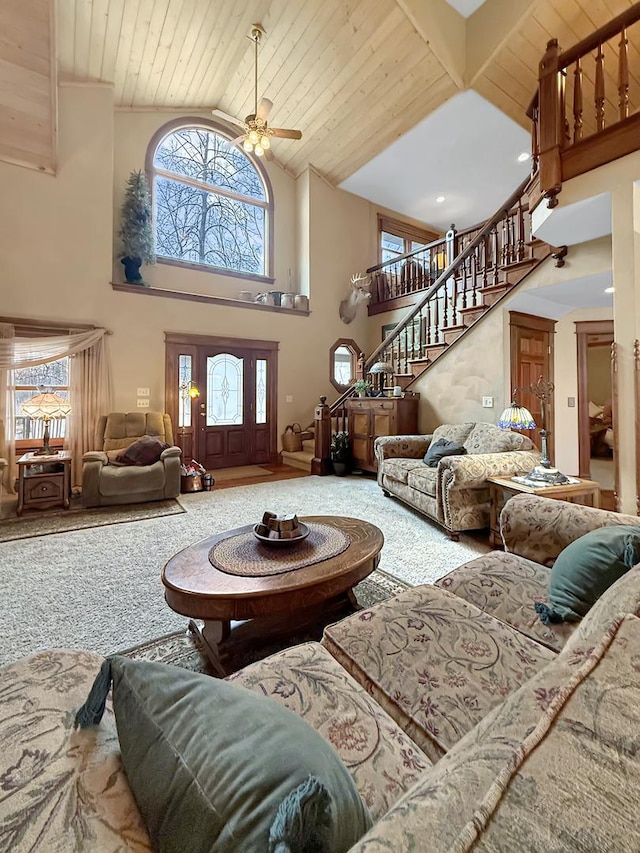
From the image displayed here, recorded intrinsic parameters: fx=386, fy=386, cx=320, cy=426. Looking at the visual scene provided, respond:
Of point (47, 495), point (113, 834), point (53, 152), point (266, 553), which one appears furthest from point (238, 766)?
point (53, 152)

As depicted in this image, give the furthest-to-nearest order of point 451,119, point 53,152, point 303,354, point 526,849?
point 303,354 → point 451,119 → point 53,152 → point 526,849

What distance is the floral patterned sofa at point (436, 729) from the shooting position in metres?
0.35

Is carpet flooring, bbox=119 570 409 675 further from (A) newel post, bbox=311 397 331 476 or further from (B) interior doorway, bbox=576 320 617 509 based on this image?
(A) newel post, bbox=311 397 331 476

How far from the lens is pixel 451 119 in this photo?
570 centimetres

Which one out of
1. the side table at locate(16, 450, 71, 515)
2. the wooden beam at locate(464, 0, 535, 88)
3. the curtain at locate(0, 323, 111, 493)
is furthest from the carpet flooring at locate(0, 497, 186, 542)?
the wooden beam at locate(464, 0, 535, 88)

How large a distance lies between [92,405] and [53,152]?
10.5 ft

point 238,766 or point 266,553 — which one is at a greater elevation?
point 238,766

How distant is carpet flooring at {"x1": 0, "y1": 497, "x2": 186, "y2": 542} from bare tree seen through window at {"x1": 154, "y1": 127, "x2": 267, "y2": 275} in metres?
4.15

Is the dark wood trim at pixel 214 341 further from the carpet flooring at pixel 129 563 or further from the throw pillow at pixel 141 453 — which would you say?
the carpet flooring at pixel 129 563

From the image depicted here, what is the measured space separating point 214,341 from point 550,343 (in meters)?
5.02

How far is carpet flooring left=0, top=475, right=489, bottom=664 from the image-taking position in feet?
6.72

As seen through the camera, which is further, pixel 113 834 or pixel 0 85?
pixel 0 85

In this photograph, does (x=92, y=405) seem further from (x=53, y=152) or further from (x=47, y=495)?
(x=53, y=152)

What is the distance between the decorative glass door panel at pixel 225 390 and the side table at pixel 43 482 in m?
2.52
